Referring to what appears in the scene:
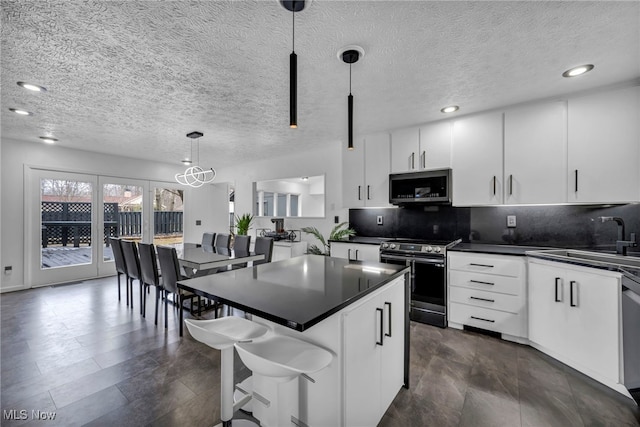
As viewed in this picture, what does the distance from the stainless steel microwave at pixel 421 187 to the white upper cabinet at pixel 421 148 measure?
0.29ft

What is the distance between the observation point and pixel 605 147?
2.38 metres

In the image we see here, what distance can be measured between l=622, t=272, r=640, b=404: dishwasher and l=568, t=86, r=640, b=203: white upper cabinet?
100cm

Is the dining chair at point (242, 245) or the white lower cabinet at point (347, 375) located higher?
the dining chair at point (242, 245)

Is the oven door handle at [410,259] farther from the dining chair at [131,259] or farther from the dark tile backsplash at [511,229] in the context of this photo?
the dining chair at [131,259]

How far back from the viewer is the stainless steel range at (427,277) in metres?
2.90

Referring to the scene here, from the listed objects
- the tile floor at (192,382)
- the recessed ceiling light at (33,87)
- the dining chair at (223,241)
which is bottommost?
the tile floor at (192,382)

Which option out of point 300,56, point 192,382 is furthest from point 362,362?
point 300,56

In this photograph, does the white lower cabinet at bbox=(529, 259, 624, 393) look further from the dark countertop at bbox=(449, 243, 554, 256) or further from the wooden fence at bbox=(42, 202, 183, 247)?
the wooden fence at bbox=(42, 202, 183, 247)

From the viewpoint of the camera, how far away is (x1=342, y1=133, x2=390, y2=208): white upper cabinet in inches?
143

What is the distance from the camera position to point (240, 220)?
18.6 ft

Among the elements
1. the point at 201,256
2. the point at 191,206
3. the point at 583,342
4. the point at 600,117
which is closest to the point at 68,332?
the point at 201,256

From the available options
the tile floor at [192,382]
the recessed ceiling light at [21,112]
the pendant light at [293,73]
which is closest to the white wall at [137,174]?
the recessed ceiling light at [21,112]

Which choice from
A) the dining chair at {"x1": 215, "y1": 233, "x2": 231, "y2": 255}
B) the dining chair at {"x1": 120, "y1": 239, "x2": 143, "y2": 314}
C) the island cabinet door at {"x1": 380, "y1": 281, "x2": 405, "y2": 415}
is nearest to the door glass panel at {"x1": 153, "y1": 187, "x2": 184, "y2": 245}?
the dining chair at {"x1": 215, "y1": 233, "x2": 231, "y2": 255}

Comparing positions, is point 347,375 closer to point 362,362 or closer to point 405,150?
point 362,362
